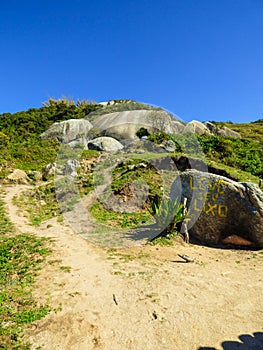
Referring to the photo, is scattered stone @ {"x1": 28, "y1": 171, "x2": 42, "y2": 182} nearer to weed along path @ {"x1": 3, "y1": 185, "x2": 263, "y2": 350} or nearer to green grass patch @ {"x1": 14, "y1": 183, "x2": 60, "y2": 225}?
green grass patch @ {"x1": 14, "y1": 183, "x2": 60, "y2": 225}

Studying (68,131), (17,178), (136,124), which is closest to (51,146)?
(68,131)

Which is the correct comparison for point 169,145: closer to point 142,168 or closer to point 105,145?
point 105,145

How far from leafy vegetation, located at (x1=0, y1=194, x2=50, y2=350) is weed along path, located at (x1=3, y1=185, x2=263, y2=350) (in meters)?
0.21

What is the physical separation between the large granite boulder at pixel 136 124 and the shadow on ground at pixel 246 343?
75.1ft

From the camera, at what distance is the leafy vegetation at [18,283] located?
13.0ft

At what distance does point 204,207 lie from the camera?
848 cm

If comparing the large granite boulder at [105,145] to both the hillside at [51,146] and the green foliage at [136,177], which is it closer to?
the hillside at [51,146]

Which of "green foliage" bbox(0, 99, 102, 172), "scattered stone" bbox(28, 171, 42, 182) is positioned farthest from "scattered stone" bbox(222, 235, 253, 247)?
"green foliage" bbox(0, 99, 102, 172)

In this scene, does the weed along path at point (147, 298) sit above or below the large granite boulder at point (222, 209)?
below

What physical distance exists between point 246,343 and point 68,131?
26.6 meters

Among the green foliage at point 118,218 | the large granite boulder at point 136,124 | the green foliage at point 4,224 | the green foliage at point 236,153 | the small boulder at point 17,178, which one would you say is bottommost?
the green foliage at point 4,224

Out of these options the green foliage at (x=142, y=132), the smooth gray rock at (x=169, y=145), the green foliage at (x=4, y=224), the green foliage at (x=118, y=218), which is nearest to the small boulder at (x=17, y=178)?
the green foliage at (x=4, y=224)

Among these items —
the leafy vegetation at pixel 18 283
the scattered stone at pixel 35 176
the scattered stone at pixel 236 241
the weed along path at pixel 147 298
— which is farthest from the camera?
the scattered stone at pixel 35 176

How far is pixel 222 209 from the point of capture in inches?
327
